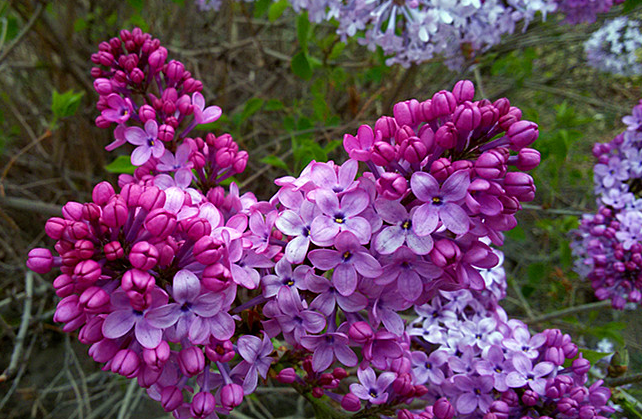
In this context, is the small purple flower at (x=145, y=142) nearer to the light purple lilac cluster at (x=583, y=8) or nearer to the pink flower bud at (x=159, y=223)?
the pink flower bud at (x=159, y=223)

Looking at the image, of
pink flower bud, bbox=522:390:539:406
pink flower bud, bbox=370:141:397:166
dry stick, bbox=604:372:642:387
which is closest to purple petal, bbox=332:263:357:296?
pink flower bud, bbox=370:141:397:166

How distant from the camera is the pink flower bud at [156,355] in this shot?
2.83 feet

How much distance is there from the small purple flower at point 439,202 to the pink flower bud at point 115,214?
568 millimetres

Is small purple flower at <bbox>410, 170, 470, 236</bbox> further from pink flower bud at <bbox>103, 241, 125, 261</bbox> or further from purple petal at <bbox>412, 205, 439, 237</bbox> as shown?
pink flower bud at <bbox>103, 241, 125, 261</bbox>

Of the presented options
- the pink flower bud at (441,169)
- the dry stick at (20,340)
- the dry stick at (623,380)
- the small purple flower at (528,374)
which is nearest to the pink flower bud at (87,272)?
the pink flower bud at (441,169)

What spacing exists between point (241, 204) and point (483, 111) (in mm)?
681

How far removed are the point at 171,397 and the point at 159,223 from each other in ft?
1.31

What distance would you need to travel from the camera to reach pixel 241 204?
1248mm

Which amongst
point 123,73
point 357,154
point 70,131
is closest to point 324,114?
point 123,73

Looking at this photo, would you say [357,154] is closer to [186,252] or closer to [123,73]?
[186,252]

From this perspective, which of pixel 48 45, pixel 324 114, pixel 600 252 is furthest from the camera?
pixel 48 45

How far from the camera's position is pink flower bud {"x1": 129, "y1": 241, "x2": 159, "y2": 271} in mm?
829

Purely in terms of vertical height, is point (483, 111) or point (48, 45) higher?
point (48, 45)

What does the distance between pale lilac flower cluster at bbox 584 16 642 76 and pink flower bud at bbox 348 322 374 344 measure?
3103mm
